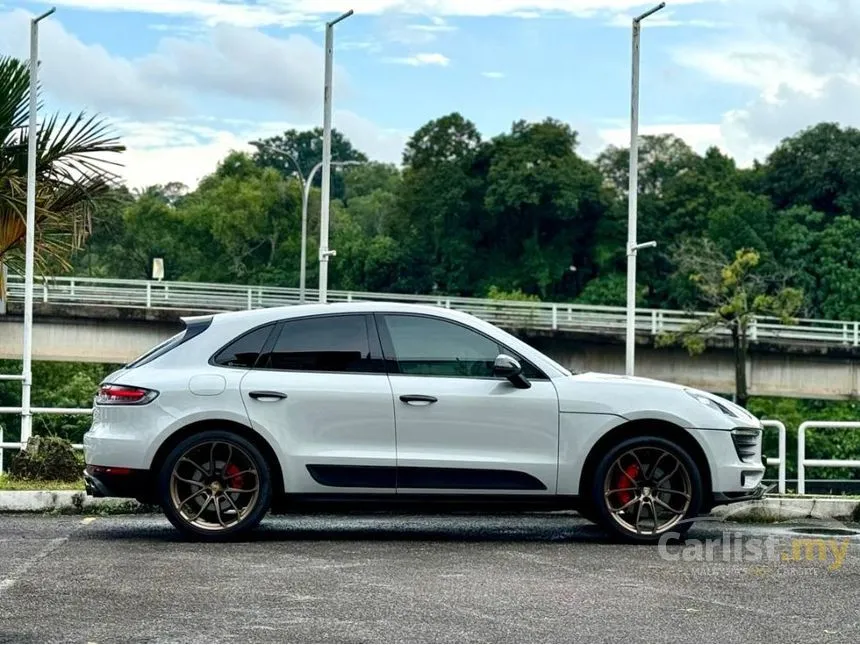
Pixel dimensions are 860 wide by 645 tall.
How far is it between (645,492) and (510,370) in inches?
49.1

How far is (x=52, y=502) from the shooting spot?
39.6ft

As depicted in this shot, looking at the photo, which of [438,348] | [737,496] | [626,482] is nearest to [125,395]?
[438,348]

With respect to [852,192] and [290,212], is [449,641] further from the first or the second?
[290,212]

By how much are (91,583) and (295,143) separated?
12628 centimetres

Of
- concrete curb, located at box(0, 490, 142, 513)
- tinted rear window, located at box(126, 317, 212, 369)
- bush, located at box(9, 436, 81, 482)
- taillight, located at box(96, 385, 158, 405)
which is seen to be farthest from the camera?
bush, located at box(9, 436, 81, 482)

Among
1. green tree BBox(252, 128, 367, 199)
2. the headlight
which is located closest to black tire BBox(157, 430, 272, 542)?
the headlight

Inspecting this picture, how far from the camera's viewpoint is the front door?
1031 cm

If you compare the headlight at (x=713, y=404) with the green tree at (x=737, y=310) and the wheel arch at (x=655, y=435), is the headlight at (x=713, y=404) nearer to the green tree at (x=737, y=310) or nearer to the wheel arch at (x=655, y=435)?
the wheel arch at (x=655, y=435)

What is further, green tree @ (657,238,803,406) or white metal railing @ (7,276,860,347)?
green tree @ (657,238,803,406)

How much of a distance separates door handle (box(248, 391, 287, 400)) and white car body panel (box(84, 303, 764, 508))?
3cm

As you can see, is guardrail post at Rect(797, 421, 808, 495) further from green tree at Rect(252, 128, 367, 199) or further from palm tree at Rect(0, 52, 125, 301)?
green tree at Rect(252, 128, 367, 199)

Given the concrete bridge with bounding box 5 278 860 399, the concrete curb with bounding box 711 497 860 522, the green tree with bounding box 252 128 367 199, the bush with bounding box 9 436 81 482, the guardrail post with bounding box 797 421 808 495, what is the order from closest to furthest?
the concrete curb with bounding box 711 497 860 522 → the bush with bounding box 9 436 81 482 → the guardrail post with bounding box 797 421 808 495 → the concrete bridge with bounding box 5 278 860 399 → the green tree with bounding box 252 128 367 199

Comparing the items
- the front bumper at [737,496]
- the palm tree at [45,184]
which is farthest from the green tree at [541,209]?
the front bumper at [737,496]

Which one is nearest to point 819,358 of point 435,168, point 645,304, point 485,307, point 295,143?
point 485,307
